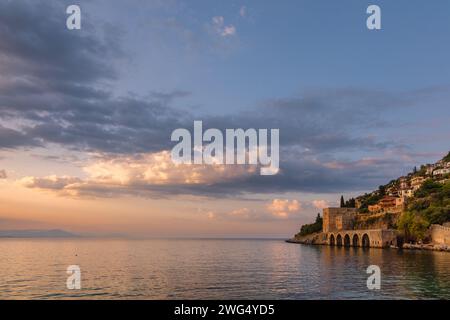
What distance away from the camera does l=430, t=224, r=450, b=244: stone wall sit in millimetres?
96312

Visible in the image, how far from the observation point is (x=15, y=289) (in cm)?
4125

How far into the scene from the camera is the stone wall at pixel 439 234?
96.3 m

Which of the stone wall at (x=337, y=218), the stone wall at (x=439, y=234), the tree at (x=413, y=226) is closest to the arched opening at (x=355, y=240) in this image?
the stone wall at (x=337, y=218)

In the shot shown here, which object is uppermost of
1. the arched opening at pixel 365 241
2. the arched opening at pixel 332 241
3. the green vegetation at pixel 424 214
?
the green vegetation at pixel 424 214

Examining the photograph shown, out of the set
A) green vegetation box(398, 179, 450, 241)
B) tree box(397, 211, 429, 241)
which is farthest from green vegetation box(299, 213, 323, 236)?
tree box(397, 211, 429, 241)

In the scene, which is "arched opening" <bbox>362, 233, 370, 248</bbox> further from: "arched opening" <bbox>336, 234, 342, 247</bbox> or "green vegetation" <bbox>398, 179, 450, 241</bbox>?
"arched opening" <bbox>336, 234, 342, 247</bbox>

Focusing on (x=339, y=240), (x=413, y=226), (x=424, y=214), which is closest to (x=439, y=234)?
(x=413, y=226)

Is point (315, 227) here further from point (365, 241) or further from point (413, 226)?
point (413, 226)

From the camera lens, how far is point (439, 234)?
99.7 meters

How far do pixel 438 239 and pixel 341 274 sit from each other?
59489mm

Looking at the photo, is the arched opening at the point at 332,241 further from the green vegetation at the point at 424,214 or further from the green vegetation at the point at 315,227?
the green vegetation at the point at 424,214

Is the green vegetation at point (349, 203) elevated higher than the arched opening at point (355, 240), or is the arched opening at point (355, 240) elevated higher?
the green vegetation at point (349, 203)
